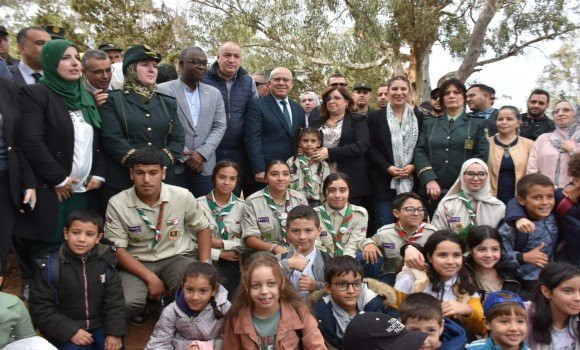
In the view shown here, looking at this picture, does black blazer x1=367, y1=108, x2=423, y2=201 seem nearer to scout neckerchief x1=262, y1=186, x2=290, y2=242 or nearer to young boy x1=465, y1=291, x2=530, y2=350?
scout neckerchief x1=262, y1=186, x2=290, y2=242

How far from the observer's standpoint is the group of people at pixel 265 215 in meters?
3.20

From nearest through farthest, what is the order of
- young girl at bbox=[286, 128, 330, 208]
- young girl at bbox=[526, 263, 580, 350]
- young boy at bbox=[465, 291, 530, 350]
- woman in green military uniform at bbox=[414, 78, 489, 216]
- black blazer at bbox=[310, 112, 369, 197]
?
young boy at bbox=[465, 291, 530, 350] < young girl at bbox=[526, 263, 580, 350] < woman in green military uniform at bbox=[414, 78, 489, 216] < young girl at bbox=[286, 128, 330, 208] < black blazer at bbox=[310, 112, 369, 197]

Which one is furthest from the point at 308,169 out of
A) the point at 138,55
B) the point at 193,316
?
the point at 193,316

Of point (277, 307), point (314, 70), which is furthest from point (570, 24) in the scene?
point (277, 307)

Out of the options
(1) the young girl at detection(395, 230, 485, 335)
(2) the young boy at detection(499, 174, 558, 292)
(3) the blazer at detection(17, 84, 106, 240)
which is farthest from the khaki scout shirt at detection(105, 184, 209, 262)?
(2) the young boy at detection(499, 174, 558, 292)

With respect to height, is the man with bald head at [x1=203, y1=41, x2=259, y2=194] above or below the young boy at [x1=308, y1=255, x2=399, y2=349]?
above

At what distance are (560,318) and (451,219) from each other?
49.2 inches

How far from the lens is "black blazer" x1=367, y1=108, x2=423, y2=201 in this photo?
16.5 feet

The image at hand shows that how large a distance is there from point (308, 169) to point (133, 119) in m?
1.77

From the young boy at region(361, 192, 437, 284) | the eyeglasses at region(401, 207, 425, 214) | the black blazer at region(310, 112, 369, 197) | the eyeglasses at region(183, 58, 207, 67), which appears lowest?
the young boy at region(361, 192, 437, 284)

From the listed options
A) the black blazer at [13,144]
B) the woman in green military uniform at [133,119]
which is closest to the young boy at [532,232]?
the woman in green military uniform at [133,119]

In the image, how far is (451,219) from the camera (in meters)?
4.29

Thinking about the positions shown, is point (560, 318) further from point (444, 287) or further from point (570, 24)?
point (570, 24)

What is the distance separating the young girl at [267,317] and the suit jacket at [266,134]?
6.24 feet
